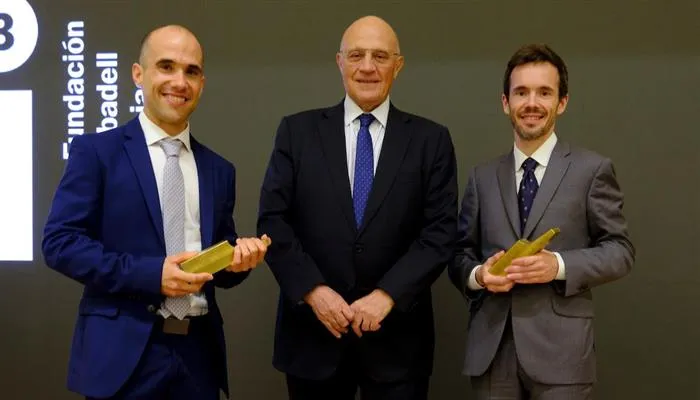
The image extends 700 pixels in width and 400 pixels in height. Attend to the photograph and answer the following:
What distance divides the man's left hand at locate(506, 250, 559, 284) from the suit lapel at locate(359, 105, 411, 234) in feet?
1.63

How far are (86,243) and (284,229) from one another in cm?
64

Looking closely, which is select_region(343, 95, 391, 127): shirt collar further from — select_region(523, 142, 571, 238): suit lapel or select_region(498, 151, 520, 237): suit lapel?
select_region(523, 142, 571, 238): suit lapel

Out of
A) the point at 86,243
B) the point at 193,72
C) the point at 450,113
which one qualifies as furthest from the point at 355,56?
the point at 450,113

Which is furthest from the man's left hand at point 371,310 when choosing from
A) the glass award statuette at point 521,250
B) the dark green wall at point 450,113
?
the dark green wall at point 450,113

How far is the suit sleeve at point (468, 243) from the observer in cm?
236

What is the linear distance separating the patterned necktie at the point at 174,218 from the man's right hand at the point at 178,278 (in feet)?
0.33

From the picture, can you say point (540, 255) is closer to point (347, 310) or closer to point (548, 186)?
point (548, 186)

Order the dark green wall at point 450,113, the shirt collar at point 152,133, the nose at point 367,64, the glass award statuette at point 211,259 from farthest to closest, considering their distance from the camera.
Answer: the dark green wall at point 450,113 < the nose at point 367,64 < the shirt collar at point 152,133 < the glass award statuette at point 211,259

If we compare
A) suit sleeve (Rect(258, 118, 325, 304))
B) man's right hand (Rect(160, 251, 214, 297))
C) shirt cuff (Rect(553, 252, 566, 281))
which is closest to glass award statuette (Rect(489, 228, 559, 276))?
shirt cuff (Rect(553, 252, 566, 281))

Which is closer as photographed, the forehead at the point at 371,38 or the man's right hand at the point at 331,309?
the man's right hand at the point at 331,309

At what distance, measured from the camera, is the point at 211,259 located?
193cm

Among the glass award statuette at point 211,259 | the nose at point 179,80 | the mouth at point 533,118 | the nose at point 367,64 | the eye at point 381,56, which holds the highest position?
the eye at point 381,56

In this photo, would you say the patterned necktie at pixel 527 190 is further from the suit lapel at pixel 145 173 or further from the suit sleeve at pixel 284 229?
the suit lapel at pixel 145 173

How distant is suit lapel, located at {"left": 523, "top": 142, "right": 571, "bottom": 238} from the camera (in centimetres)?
223
